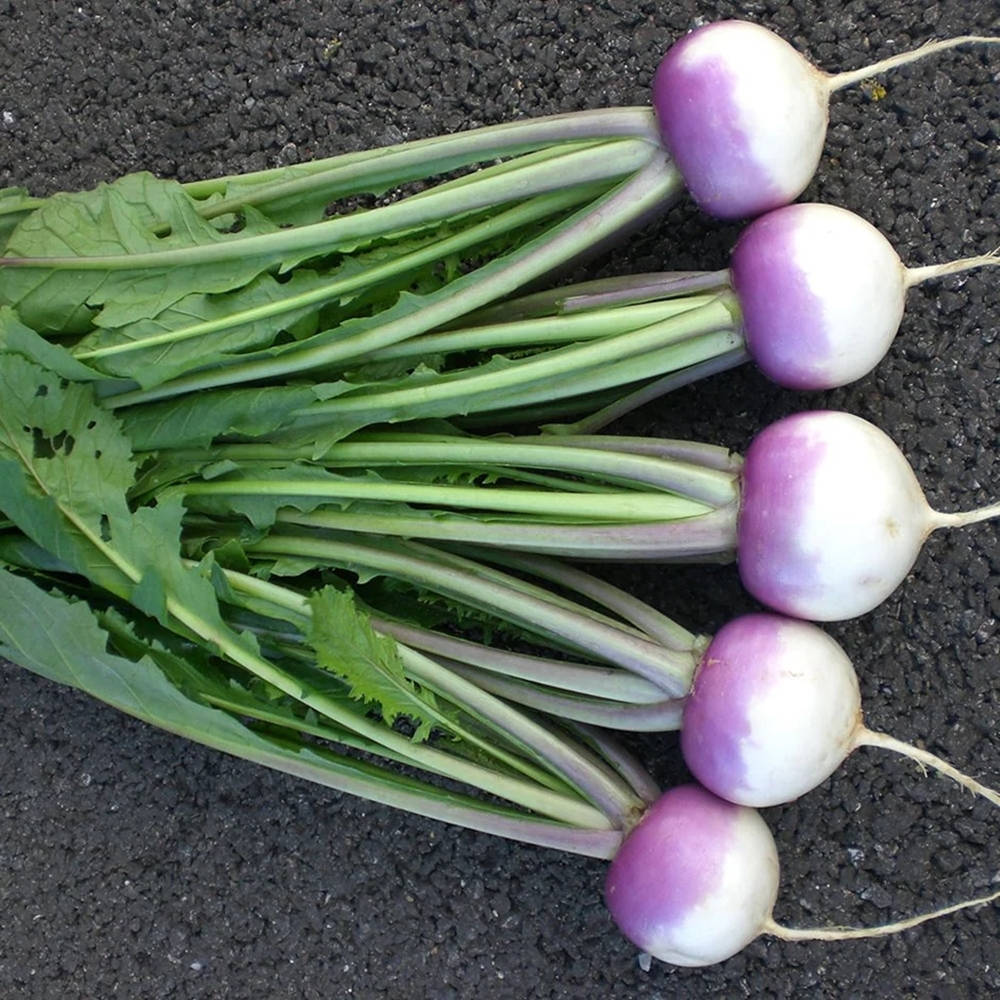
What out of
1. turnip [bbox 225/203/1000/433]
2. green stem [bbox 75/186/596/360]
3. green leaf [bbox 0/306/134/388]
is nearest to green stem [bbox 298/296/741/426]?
turnip [bbox 225/203/1000/433]

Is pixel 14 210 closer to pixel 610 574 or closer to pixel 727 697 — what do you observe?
pixel 610 574

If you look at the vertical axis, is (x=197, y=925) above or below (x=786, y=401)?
below

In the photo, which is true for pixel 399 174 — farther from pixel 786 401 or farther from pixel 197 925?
pixel 197 925

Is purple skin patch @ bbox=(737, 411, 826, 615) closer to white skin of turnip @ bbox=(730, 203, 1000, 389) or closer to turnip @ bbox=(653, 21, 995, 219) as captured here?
white skin of turnip @ bbox=(730, 203, 1000, 389)

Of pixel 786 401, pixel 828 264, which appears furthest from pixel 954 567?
pixel 828 264

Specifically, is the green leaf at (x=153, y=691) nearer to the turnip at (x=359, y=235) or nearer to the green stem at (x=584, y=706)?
the green stem at (x=584, y=706)

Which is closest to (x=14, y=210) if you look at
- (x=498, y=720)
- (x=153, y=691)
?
(x=153, y=691)

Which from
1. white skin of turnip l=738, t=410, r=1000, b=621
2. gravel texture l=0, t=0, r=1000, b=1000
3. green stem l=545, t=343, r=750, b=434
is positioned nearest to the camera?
white skin of turnip l=738, t=410, r=1000, b=621
